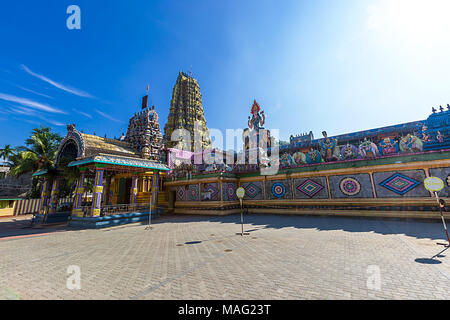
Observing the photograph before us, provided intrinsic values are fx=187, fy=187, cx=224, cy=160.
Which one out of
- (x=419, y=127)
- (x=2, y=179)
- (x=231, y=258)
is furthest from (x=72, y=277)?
(x=2, y=179)

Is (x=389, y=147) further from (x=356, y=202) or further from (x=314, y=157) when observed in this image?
(x=314, y=157)

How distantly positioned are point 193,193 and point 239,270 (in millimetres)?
15871

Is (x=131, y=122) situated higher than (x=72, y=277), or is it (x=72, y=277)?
(x=131, y=122)

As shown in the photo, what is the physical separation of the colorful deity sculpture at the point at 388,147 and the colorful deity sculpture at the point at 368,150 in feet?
1.16

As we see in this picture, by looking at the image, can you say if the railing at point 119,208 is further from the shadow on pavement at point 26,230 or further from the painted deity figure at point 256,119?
the painted deity figure at point 256,119

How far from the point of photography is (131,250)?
6.51 metres

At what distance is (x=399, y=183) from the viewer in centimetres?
1207

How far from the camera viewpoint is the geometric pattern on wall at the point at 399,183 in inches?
460

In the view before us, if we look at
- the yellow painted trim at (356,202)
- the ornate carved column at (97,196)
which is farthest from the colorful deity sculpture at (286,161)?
the ornate carved column at (97,196)
